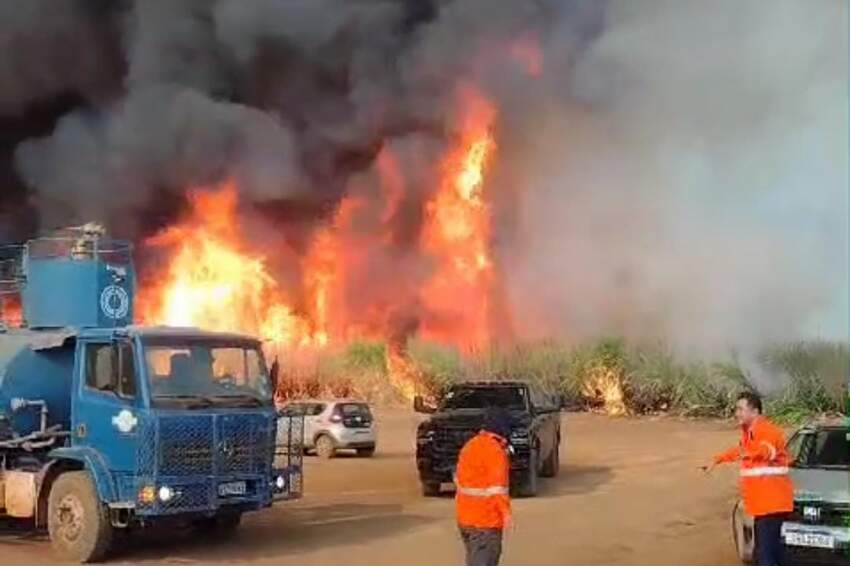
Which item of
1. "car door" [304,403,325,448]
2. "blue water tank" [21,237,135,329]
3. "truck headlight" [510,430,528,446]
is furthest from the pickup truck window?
"car door" [304,403,325,448]

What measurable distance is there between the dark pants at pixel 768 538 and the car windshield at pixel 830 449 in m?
2.26

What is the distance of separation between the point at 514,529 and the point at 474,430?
12.0 feet

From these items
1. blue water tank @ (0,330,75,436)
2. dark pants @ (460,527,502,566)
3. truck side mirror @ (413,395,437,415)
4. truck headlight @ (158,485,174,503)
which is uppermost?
blue water tank @ (0,330,75,436)

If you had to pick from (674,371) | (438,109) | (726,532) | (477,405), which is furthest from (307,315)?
(726,532)

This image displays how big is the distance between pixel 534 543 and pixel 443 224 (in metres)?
28.1

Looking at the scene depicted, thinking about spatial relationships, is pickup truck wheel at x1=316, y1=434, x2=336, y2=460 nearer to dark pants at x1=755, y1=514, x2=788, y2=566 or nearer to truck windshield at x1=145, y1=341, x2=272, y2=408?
truck windshield at x1=145, y1=341, x2=272, y2=408

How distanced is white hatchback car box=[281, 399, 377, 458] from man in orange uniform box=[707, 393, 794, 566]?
17928 millimetres

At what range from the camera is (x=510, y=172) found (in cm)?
3806

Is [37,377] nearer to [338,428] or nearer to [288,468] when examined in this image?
[288,468]

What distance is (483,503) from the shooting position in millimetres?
9406

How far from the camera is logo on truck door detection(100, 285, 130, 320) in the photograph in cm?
1549

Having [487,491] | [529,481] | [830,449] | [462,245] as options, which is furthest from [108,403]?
[462,245]

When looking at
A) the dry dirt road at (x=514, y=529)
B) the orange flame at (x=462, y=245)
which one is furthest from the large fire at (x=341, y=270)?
the dry dirt road at (x=514, y=529)

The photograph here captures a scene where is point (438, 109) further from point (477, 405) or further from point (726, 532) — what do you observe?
point (726, 532)
